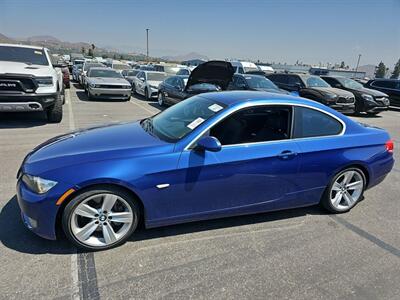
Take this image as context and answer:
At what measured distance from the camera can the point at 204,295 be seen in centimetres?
247

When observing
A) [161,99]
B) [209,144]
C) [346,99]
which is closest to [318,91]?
[346,99]

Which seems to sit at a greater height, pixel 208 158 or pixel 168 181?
pixel 208 158

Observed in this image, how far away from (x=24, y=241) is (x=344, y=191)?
3693mm

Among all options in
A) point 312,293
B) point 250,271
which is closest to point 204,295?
point 250,271

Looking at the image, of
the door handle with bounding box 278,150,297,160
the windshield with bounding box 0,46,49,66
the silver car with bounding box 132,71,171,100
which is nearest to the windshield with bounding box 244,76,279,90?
the silver car with bounding box 132,71,171,100

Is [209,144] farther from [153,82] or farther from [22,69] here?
[153,82]

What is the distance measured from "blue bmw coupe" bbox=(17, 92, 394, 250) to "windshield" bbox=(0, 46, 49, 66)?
19.4 ft

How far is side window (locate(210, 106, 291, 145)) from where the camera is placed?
3.25m

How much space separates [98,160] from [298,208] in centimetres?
262

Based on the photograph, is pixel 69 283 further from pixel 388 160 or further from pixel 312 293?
pixel 388 160

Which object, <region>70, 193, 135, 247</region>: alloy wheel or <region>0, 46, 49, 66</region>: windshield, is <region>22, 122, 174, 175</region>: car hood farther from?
<region>0, 46, 49, 66</region>: windshield

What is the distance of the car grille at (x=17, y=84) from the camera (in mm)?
6908

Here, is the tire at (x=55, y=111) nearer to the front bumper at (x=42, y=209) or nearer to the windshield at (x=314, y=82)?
the front bumper at (x=42, y=209)

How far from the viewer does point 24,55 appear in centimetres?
832
